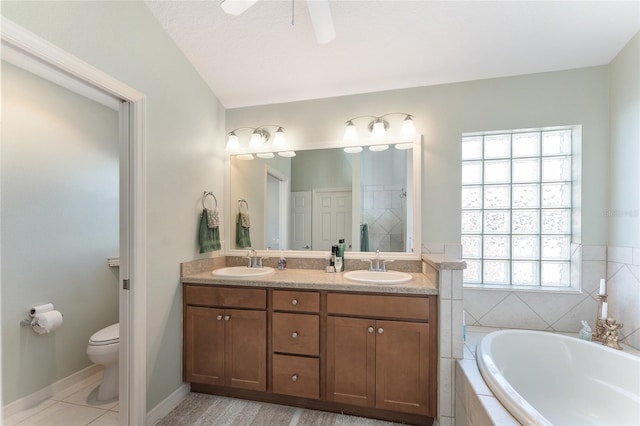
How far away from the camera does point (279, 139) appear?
2.44m

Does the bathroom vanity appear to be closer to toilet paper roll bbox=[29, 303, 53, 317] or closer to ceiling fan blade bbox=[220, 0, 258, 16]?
toilet paper roll bbox=[29, 303, 53, 317]

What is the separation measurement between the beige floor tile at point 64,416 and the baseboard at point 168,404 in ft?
1.39

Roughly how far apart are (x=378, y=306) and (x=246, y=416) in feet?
3.75

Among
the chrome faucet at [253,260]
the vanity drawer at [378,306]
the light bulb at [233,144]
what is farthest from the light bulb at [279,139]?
the vanity drawer at [378,306]

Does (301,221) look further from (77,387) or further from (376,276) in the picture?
(77,387)

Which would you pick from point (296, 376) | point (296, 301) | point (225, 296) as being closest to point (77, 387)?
point (225, 296)

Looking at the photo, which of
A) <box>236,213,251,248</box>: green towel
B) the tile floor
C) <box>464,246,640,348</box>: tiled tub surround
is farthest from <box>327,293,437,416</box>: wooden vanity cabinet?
the tile floor

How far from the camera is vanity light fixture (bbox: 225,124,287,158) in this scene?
244cm

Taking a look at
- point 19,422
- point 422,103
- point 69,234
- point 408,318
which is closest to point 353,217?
point 408,318

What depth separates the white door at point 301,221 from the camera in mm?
2420

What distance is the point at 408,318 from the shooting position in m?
1.67

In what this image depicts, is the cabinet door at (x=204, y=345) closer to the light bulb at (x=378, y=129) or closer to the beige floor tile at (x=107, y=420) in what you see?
the beige floor tile at (x=107, y=420)

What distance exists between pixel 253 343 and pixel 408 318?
1078 mm

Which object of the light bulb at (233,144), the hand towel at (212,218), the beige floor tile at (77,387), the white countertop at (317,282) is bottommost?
the beige floor tile at (77,387)
